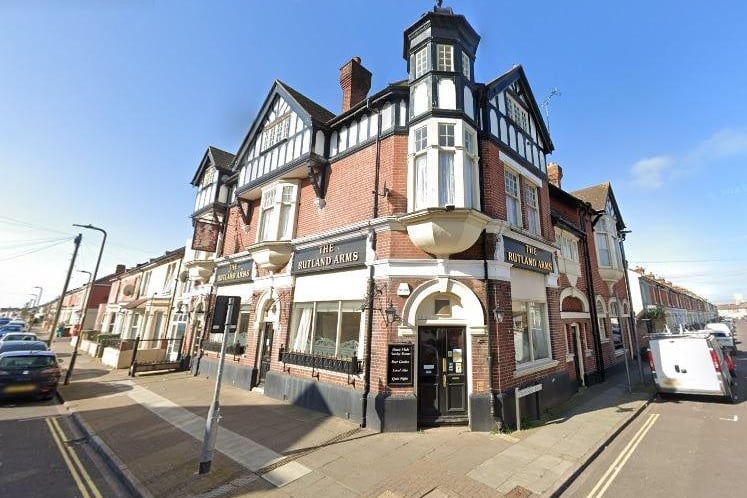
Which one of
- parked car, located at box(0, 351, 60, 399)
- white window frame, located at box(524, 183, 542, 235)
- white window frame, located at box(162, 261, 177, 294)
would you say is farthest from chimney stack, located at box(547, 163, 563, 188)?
white window frame, located at box(162, 261, 177, 294)

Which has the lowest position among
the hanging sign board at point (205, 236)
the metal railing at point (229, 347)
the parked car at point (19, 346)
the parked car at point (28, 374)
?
the parked car at point (28, 374)

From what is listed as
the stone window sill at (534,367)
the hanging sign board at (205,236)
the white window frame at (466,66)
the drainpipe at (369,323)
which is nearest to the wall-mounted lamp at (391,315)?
the drainpipe at (369,323)

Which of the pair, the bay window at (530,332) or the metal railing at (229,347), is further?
the metal railing at (229,347)

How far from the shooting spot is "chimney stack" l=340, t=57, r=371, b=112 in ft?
47.1

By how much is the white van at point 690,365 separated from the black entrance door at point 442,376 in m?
9.22

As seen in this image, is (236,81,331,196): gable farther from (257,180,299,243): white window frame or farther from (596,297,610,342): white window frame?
(596,297,610,342): white window frame

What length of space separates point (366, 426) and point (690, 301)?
66467 mm

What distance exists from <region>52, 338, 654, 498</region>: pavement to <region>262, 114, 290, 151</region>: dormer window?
1132cm

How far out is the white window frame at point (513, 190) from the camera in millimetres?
11595

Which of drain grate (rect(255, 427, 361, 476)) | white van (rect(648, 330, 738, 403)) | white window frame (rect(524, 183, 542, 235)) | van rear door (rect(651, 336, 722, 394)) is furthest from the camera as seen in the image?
white window frame (rect(524, 183, 542, 235))

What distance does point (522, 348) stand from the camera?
34.9 feet

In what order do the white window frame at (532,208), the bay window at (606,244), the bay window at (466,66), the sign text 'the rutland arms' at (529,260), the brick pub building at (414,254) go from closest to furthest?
the brick pub building at (414,254) < the sign text 'the rutland arms' at (529,260) < the bay window at (466,66) < the white window frame at (532,208) < the bay window at (606,244)

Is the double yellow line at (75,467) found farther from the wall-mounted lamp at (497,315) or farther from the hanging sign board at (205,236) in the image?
the hanging sign board at (205,236)

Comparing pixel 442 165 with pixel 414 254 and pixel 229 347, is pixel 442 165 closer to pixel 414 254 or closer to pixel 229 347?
pixel 414 254
